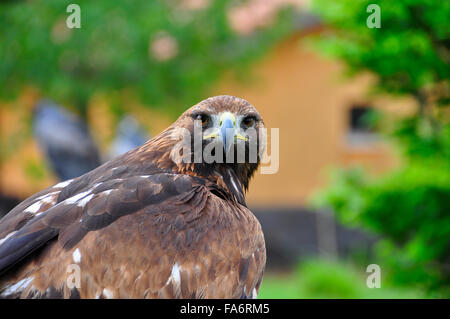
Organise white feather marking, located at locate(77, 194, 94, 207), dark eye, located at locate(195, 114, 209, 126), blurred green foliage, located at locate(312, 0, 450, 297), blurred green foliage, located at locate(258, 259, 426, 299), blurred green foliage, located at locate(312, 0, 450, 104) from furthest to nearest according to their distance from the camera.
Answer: blurred green foliage, located at locate(258, 259, 426, 299) → blurred green foliage, located at locate(312, 0, 450, 297) → blurred green foliage, located at locate(312, 0, 450, 104) → dark eye, located at locate(195, 114, 209, 126) → white feather marking, located at locate(77, 194, 94, 207)

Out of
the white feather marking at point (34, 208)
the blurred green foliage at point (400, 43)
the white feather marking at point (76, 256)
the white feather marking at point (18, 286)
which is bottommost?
the white feather marking at point (18, 286)

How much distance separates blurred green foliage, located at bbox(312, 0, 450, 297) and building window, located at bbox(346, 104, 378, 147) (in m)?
7.31

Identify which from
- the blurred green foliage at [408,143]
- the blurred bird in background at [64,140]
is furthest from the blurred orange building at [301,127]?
the blurred green foliage at [408,143]

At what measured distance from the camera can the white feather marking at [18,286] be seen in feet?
8.89

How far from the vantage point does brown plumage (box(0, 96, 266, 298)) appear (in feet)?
8.89

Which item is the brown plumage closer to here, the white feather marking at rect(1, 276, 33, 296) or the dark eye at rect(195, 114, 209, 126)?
the white feather marking at rect(1, 276, 33, 296)

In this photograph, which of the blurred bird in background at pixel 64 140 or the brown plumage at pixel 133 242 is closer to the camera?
the brown plumage at pixel 133 242

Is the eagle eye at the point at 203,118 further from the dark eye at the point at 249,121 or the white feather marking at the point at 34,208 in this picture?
the white feather marking at the point at 34,208

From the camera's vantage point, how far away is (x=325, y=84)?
42.9 feet

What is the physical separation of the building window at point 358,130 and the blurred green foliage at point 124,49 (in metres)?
4.10

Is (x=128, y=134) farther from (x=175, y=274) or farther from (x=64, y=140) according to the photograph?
(x=175, y=274)

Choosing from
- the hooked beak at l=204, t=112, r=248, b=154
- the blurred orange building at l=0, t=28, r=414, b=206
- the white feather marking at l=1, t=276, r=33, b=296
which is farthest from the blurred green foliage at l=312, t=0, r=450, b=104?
the blurred orange building at l=0, t=28, r=414, b=206

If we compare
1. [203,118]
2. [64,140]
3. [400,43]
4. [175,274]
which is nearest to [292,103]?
[64,140]
